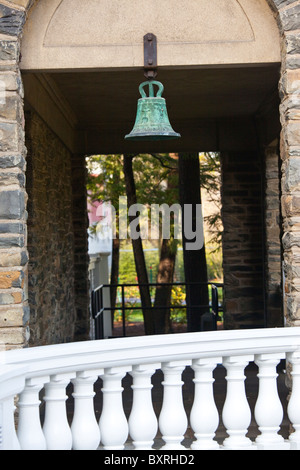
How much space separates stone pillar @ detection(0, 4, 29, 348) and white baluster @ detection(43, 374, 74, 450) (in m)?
1.84

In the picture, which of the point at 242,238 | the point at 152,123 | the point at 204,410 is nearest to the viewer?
the point at 204,410

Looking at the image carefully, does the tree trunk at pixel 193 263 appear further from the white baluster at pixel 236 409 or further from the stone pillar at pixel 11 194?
the white baluster at pixel 236 409

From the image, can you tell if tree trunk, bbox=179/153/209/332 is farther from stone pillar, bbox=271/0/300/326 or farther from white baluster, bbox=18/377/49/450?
white baluster, bbox=18/377/49/450

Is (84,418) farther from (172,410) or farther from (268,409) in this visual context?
(268,409)

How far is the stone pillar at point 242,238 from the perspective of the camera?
1034 centimetres

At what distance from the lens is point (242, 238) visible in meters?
10.4

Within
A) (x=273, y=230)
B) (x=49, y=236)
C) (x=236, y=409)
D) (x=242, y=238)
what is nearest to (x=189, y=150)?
(x=242, y=238)

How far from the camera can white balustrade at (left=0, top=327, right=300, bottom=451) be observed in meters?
2.93

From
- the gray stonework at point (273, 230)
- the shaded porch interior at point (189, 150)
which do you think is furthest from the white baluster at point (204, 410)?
the gray stonework at point (273, 230)

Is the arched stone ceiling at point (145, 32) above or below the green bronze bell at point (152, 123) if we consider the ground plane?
above

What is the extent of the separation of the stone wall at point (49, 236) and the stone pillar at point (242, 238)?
7.62 ft

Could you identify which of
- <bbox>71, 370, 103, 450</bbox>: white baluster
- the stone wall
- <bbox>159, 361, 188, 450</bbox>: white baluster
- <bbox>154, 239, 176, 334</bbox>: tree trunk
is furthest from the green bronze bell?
<bbox>154, 239, 176, 334</bbox>: tree trunk

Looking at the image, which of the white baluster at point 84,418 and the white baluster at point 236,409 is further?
the white baluster at point 236,409

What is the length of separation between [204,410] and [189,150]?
7149 mm
